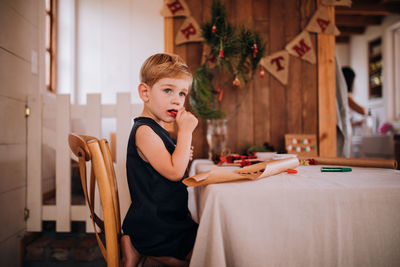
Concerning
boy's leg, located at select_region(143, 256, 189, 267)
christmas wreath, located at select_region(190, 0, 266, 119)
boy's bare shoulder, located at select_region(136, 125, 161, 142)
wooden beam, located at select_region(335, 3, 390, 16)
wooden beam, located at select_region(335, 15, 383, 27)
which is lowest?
boy's leg, located at select_region(143, 256, 189, 267)

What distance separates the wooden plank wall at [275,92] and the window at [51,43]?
2437 millimetres

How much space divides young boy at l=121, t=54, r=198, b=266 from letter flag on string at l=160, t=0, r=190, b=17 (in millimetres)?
1327

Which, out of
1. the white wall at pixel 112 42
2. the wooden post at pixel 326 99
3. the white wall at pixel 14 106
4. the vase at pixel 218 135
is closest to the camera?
the white wall at pixel 14 106

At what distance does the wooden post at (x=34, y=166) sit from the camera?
60.1 inches

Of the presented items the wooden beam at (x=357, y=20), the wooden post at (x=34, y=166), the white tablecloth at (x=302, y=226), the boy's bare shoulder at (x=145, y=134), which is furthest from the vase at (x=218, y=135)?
the wooden beam at (x=357, y=20)

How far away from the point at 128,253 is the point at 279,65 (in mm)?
1982

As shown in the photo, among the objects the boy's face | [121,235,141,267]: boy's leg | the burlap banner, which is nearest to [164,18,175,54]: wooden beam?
the burlap banner

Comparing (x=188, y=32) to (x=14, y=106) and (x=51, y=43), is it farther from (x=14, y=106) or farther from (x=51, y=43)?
(x=51, y=43)

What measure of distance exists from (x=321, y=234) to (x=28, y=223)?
1889 mm

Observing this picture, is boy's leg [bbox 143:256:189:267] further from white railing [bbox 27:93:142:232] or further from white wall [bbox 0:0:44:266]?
white wall [bbox 0:0:44:266]

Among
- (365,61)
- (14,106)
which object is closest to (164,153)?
(14,106)

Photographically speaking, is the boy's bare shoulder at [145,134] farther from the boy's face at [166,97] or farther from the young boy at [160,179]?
the boy's face at [166,97]

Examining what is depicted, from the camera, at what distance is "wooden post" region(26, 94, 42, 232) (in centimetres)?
153

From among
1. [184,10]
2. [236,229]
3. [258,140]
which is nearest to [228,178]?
[236,229]
